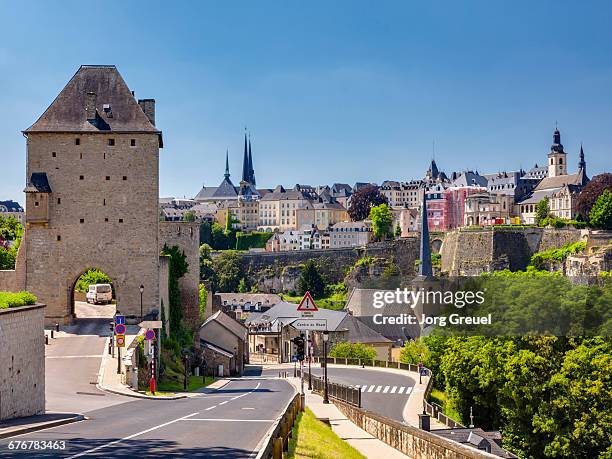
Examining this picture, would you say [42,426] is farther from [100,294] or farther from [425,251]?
[425,251]

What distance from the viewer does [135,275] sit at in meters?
37.2

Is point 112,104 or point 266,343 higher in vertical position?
point 112,104

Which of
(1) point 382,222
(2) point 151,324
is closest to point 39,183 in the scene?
(2) point 151,324

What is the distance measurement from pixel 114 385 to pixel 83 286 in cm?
2843

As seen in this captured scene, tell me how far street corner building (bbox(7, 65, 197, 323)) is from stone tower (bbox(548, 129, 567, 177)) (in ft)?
419

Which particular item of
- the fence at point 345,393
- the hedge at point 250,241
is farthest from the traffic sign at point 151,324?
the hedge at point 250,241

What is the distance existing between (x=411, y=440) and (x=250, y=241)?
5518 inches

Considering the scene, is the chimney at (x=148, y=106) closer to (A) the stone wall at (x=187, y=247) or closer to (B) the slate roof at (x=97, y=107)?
(B) the slate roof at (x=97, y=107)

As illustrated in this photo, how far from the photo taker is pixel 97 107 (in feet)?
124

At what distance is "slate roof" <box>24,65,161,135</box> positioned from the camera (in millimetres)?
37125

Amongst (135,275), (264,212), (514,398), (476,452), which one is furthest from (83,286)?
(264,212)

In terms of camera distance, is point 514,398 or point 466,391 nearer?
point 514,398

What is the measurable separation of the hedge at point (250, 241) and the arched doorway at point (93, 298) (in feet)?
333

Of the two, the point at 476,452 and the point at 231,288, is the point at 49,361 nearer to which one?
the point at 476,452
